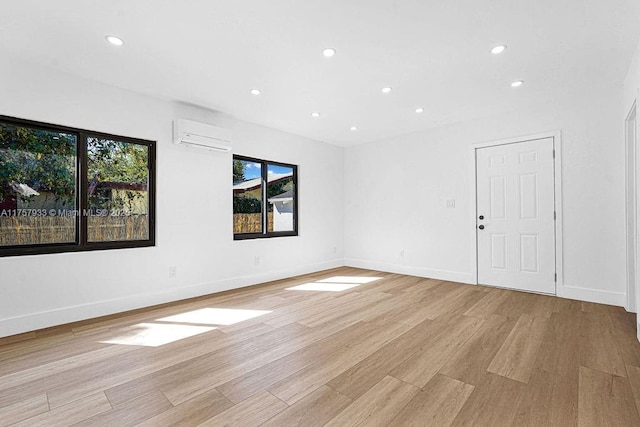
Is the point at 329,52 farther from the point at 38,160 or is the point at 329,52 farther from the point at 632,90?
the point at 38,160

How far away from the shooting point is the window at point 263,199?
15.5ft

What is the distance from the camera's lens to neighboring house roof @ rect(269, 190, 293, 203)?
5219 millimetres

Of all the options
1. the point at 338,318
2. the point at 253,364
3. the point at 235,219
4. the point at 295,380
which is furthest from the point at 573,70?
the point at 235,219

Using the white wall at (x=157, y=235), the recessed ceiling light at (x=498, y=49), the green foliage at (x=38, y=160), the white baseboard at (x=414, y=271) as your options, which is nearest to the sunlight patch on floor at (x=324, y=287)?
the white wall at (x=157, y=235)

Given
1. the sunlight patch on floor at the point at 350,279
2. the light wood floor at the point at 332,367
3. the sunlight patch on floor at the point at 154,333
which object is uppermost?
the sunlight patch on floor at the point at 350,279

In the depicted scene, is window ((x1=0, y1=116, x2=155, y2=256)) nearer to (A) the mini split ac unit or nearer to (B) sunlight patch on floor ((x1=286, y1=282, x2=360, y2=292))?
(A) the mini split ac unit

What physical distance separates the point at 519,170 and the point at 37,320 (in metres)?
5.88

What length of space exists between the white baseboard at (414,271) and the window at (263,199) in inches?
60.1

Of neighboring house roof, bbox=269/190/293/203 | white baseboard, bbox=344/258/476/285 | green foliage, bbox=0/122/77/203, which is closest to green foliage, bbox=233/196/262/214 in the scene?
neighboring house roof, bbox=269/190/293/203

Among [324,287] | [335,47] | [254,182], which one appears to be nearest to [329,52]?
[335,47]

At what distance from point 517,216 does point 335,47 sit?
3440 millimetres

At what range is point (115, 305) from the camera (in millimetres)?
3406

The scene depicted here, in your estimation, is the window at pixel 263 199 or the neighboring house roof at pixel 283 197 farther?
the neighboring house roof at pixel 283 197

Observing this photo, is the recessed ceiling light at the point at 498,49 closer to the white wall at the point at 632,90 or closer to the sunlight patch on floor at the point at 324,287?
the white wall at the point at 632,90
